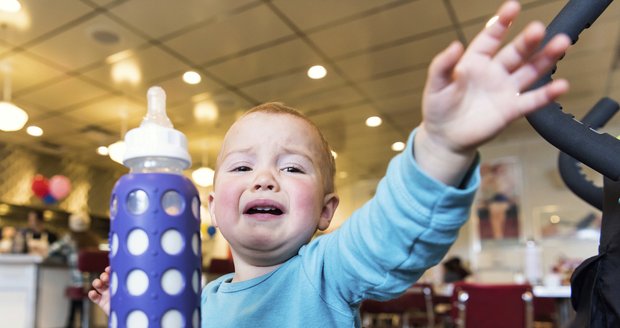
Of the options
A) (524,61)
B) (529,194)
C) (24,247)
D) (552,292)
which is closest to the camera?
(524,61)

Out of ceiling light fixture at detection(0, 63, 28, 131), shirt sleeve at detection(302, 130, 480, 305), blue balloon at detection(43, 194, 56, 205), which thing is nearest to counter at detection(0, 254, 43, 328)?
ceiling light fixture at detection(0, 63, 28, 131)

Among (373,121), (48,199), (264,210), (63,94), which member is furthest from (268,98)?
(264,210)

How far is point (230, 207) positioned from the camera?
2.02 feet

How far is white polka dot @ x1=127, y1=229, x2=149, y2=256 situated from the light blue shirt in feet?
0.62

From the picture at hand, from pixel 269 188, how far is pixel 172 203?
25 cm

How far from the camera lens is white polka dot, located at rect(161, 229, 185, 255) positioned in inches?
12.9

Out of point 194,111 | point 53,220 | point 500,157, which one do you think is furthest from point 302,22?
point 53,220

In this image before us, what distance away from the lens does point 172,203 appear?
34 centimetres

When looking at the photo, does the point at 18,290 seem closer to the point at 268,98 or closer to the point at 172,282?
the point at 268,98

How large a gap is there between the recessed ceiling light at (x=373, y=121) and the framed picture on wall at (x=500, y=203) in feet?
7.62

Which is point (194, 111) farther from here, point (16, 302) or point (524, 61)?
point (524, 61)

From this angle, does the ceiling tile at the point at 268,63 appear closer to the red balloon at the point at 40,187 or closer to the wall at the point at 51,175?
the wall at the point at 51,175

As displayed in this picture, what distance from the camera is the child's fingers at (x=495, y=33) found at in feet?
1.10

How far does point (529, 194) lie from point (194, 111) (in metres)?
5.42
